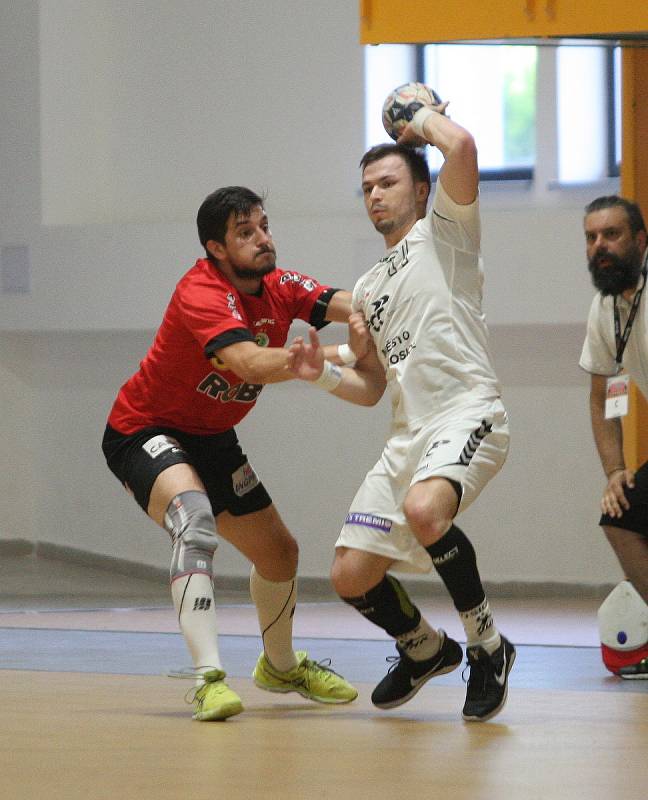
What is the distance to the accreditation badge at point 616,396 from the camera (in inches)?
206

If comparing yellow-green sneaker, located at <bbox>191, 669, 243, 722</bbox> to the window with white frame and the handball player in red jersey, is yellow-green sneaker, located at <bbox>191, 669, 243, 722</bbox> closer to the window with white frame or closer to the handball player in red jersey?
the handball player in red jersey

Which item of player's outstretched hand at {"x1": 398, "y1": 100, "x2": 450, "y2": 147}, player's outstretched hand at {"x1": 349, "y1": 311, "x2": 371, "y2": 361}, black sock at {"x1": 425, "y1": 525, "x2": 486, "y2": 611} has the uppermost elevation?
player's outstretched hand at {"x1": 398, "y1": 100, "x2": 450, "y2": 147}

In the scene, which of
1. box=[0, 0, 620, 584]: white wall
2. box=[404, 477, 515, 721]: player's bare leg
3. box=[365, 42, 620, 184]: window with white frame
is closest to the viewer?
box=[404, 477, 515, 721]: player's bare leg

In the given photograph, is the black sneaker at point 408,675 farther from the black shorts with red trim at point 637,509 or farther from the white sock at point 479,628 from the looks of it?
the black shorts with red trim at point 637,509

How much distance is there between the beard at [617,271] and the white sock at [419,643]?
156 centimetres

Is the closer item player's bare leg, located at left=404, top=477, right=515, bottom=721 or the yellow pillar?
player's bare leg, located at left=404, top=477, right=515, bottom=721

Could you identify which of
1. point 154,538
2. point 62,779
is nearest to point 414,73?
point 154,538

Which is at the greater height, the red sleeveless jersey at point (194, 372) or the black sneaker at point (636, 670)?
the red sleeveless jersey at point (194, 372)

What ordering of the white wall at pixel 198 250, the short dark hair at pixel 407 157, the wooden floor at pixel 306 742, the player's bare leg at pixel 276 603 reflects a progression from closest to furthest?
the wooden floor at pixel 306 742
the short dark hair at pixel 407 157
the player's bare leg at pixel 276 603
the white wall at pixel 198 250

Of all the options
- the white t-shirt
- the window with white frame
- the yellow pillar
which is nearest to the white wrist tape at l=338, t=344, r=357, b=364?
the white t-shirt

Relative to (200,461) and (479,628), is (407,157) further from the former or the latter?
(479,628)

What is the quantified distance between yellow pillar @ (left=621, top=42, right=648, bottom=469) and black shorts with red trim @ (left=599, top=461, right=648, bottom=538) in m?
0.88

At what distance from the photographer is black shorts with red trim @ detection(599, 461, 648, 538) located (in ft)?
16.7

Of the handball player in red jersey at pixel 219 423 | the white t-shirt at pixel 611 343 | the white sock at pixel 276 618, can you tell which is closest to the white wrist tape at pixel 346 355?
the handball player in red jersey at pixel 219 423
